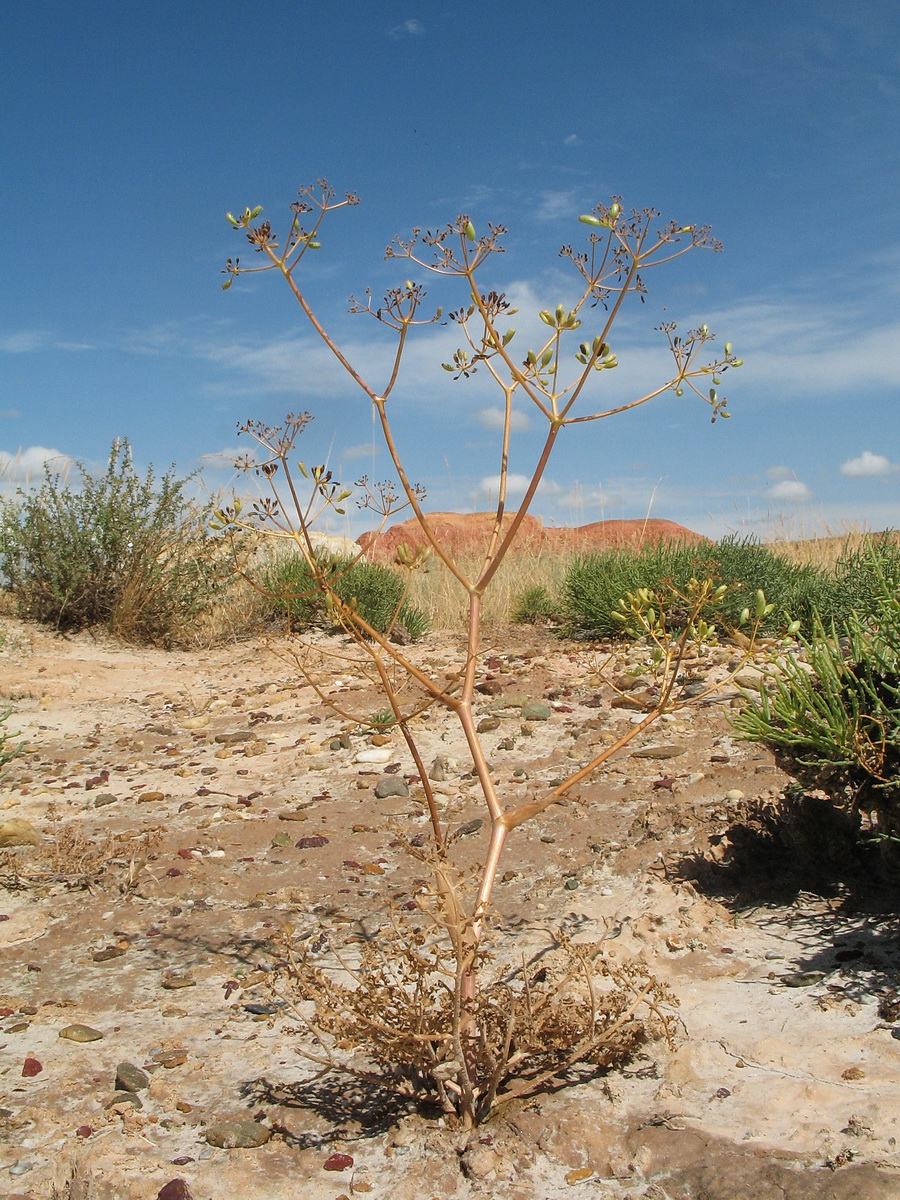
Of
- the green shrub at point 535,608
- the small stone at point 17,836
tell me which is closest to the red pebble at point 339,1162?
the small stone at point 17,836

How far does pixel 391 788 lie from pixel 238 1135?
254cm

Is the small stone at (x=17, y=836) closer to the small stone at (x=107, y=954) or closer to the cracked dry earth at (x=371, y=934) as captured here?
the cracked dry earth at (x=371, y=934)

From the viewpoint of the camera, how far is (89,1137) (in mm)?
2100

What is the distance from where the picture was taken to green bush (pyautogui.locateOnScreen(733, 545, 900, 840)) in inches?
106

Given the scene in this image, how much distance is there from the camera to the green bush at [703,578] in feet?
24.2

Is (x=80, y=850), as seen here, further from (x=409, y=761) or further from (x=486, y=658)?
(x=486, y=658)

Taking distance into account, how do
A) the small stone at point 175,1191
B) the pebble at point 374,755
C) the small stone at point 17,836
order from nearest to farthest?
1. the small stone at point 175,1191
2. the small stone at point 17,836
3. the pebble at point 374,755


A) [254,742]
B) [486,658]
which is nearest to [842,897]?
[254,742]

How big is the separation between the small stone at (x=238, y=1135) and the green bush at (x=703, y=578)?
550 centimetres

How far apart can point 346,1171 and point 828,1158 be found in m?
0.97

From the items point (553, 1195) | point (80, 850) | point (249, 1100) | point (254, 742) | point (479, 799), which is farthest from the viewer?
point (254, 742)

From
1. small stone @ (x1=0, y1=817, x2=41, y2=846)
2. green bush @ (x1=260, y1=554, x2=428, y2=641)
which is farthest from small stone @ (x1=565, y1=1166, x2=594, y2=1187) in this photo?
green bush @ (x1=260, y1=554, x2=428, y2=641)

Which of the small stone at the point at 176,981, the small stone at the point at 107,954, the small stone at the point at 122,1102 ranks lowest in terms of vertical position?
the small stone at the point at 122,1102

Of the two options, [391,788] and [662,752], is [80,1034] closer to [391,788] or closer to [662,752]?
[391,788]
